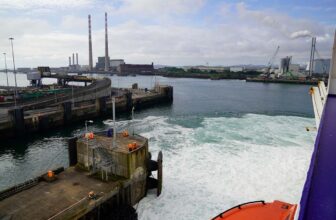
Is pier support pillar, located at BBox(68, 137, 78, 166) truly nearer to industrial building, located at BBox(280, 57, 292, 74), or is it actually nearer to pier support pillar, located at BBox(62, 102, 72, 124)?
pier support pillar, located at BBox(62, 102, 72, 124)

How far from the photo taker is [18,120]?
108 ft

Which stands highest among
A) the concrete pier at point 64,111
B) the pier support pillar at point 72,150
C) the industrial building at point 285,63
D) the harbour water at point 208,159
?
the industrial building at point 285,63

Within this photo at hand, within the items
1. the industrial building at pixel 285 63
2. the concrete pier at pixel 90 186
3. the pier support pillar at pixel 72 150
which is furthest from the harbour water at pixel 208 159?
the industrial building at pixel 285 63

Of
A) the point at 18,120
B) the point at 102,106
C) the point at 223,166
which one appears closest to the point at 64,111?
the point at 18,120

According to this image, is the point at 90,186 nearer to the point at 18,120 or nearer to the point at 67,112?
the point at 18,120

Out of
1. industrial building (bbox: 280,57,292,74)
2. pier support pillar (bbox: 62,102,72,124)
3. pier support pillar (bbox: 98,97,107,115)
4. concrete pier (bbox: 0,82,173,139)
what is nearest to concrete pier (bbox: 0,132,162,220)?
concrete pier (bbox: 0,82,173,139)

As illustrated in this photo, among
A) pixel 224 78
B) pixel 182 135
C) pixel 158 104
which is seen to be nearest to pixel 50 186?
pixel 182 135

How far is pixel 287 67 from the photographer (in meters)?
188

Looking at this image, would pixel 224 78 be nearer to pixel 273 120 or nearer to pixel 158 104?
pixel 158 104

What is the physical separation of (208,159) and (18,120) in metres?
24.7

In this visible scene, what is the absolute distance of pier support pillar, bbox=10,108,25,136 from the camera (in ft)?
107

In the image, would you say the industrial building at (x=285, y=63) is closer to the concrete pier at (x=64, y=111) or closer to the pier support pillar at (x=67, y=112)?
the concrete pier at (x=64, y=111)

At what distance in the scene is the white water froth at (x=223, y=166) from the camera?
16219mm

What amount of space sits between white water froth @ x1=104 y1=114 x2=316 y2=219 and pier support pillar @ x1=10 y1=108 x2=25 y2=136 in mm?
14790
